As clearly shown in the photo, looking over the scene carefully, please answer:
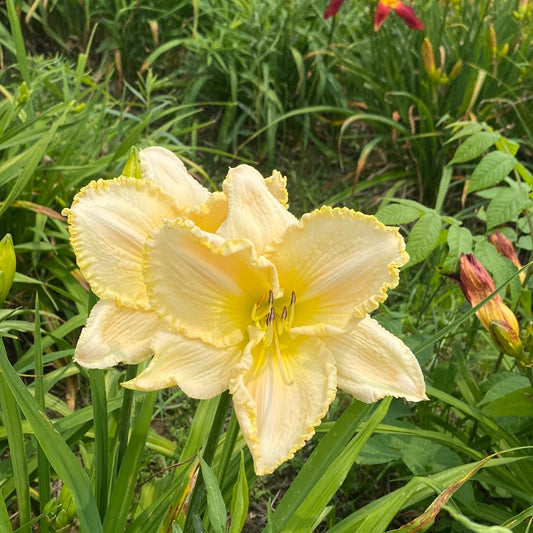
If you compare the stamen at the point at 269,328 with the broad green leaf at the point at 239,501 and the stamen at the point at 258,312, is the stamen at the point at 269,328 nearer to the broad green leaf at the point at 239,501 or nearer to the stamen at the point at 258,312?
the stamen at the point at 258,312

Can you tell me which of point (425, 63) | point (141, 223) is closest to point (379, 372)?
point (141, 223)

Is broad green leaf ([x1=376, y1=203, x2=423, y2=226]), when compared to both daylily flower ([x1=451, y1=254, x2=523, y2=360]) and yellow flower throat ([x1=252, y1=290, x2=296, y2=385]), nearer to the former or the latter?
daylily flower ([x1=451, y1=254, x2=523, y2=360])

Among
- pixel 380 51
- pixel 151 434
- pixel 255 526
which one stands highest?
pixel 380 51

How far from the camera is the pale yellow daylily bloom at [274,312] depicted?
920 millimetres

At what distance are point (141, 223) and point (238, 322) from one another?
8.1 inches

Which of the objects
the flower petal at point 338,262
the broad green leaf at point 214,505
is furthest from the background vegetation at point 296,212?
the flower petal at point 338,262

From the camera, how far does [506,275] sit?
1.64 m

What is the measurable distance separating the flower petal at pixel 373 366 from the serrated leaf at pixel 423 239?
0.62 metres

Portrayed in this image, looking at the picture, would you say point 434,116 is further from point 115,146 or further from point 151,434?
point 151,434

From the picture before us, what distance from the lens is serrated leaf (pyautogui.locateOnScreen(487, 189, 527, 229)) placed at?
5.41 ft

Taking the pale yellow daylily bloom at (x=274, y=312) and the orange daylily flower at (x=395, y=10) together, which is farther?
the orange daylily flower at (x=395, y=10)

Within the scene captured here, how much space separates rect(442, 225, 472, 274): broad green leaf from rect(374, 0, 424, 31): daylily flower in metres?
1.76

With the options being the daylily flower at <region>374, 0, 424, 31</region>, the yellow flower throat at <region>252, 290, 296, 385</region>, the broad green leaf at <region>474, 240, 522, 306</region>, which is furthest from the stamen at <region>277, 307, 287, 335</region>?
the daylily flower at <region>374, 0, 424, 31</region>

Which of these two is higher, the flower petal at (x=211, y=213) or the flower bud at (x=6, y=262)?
the flower petal at (x=211, y=213)
